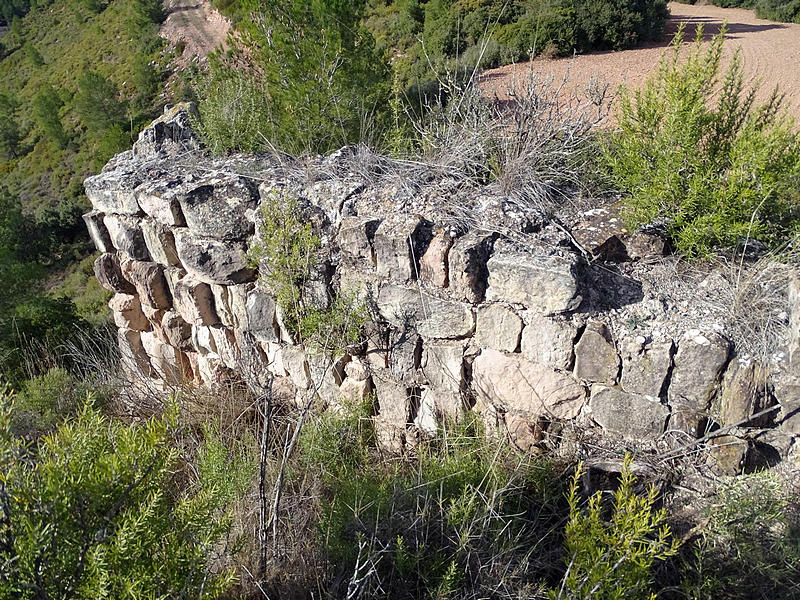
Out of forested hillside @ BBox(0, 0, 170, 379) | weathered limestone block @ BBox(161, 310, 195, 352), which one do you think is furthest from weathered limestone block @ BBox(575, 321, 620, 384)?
forested hillside @ BBox(0, 0, 170, 379)

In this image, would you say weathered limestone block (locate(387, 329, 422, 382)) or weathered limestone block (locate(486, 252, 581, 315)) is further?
weathered limestone block (locate(387, 329, 422, 382))

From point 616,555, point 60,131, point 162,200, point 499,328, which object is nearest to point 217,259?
point 162,200

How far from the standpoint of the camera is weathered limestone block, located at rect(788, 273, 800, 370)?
7.70ft

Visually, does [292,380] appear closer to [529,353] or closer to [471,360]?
[471,360]

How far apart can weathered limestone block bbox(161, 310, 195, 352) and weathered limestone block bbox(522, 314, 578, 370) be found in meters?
2.77

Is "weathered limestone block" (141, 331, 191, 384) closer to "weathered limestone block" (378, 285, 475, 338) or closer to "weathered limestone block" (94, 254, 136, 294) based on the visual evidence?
"weathered limestone block" (94, 254, 136, 294)

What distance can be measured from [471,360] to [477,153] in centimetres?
142

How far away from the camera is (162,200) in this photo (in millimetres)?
3508

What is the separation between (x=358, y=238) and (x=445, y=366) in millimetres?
935

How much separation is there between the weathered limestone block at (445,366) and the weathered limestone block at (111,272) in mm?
2746

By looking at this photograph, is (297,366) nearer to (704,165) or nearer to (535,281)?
(535,281)

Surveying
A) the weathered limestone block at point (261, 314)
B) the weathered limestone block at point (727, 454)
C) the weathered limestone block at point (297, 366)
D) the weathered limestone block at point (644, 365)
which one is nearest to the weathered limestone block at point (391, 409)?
the weathered limestone block at point (297, 366)

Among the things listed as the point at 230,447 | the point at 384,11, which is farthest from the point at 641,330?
the point at 384,11

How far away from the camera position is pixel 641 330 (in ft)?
8.43
